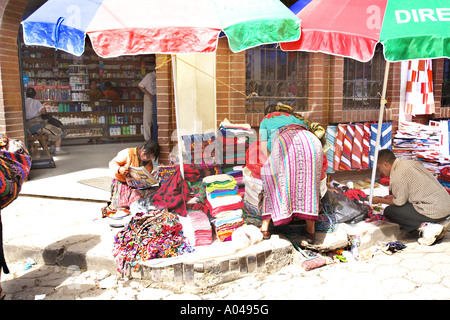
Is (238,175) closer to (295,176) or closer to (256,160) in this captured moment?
(256,160)

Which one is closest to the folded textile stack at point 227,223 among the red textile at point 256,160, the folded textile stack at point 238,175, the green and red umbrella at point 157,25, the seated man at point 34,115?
the red textile at point 256,160

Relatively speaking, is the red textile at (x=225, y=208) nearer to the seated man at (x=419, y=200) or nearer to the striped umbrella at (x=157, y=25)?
the striped umbrella at (x=157, y=25)

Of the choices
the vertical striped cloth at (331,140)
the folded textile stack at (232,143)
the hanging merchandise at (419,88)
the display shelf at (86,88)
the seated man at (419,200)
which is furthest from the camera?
the display shelf at (86,88)

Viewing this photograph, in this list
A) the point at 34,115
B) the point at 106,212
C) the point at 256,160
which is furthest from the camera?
the point at 34,115

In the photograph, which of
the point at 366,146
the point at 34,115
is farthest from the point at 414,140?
the point at 34,115

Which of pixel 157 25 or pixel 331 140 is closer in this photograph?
pixel 157 25

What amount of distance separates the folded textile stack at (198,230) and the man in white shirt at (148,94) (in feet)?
15.4

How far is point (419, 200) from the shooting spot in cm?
461

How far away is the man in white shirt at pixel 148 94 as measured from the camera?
845cm

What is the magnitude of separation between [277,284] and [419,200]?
207 cm

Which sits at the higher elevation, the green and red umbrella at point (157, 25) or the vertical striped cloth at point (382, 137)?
the green and red umbrella at point (157, 25)

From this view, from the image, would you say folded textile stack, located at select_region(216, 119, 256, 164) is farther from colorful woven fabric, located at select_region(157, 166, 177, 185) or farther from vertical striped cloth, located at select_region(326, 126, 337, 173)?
vertical striped cloth, located at select_region(326, 126, 337, 173)

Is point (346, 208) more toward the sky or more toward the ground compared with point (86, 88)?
more toward the ground

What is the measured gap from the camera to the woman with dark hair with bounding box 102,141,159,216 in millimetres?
4953
